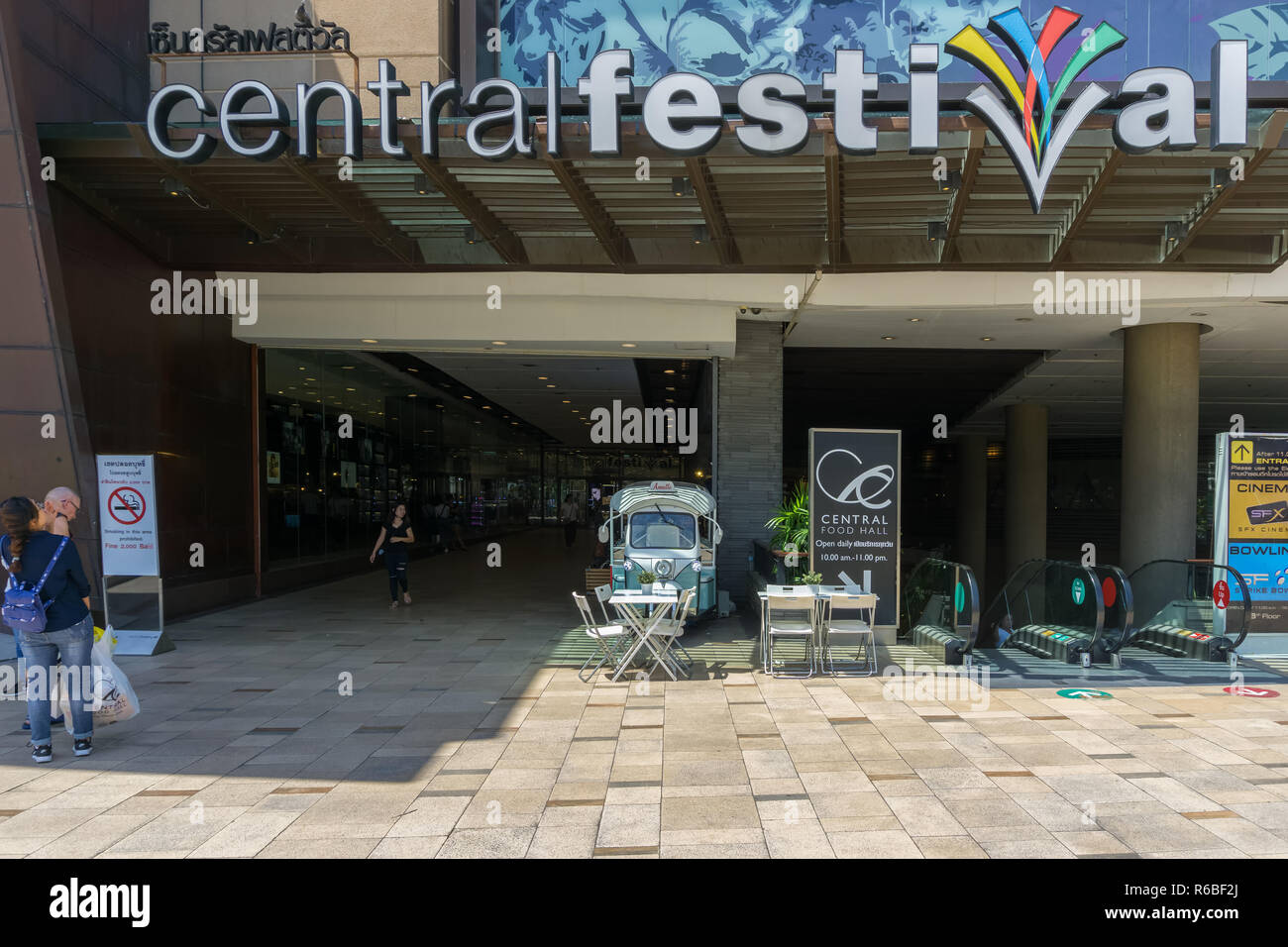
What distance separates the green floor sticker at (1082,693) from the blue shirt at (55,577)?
7285 mm

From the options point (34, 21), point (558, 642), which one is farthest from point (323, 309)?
point (558, 642)

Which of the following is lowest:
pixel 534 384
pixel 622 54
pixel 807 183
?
pixel 534 384

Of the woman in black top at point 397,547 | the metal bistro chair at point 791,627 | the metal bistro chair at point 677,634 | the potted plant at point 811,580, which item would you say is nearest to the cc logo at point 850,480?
the potted plant at point 811,580

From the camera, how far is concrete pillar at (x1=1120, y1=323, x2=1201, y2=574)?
12.1m

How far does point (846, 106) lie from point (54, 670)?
7441 millimetres

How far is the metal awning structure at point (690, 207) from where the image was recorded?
8.55 metres

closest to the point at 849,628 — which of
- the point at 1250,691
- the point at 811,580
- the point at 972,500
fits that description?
the point at 811,580

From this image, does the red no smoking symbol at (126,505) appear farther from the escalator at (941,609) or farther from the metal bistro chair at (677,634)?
the escalator at (941,609)

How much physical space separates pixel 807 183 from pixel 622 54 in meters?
2.48

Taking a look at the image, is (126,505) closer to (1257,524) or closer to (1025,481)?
(1257,524)

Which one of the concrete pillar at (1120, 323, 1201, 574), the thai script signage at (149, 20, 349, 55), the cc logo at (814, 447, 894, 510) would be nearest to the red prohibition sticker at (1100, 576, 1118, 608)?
the cc logo at (814, 447, 894, 510)

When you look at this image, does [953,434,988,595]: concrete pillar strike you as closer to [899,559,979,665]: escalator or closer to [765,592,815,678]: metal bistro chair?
[899,559,979,665]: escalator

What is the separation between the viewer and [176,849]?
3996mm
